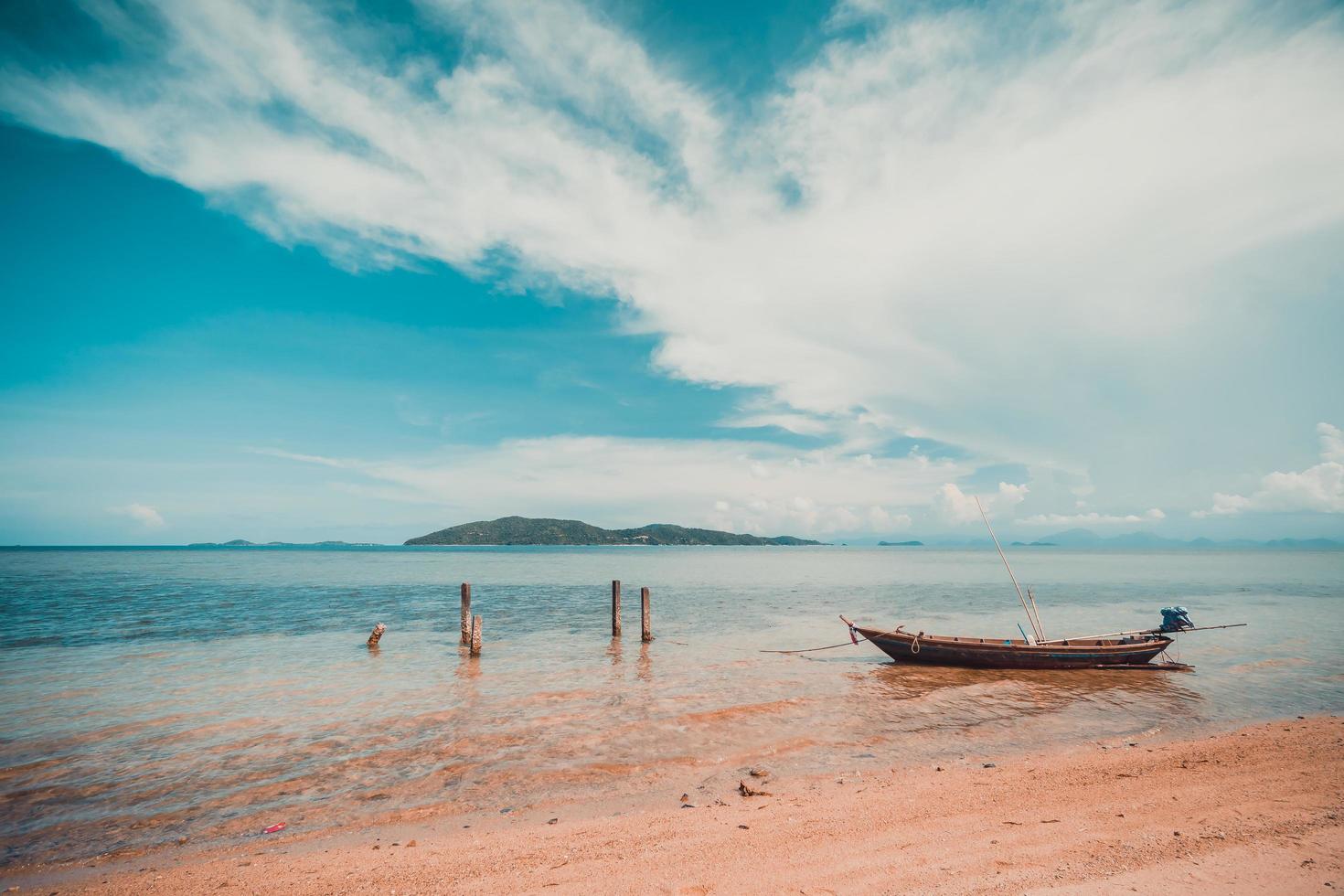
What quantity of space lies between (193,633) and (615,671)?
22275 millimetres

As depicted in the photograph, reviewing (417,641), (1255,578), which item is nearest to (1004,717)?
(417,641)

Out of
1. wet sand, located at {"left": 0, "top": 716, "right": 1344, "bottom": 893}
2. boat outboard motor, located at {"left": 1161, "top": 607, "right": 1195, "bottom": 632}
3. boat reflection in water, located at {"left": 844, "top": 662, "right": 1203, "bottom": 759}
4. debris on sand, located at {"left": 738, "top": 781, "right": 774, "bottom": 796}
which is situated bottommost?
boat reflection in water, located at {"left": 844, "top": 662, "right": 1203, "bottom": 759}

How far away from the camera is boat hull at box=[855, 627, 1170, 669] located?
20188 millimetres

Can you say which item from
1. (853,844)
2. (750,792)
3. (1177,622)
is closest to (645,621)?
(750,792)

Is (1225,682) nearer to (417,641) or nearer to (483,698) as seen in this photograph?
(483,698)

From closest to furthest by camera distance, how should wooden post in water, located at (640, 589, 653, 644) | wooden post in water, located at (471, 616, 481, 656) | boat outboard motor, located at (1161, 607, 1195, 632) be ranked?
boat outboard motor, located at (1161, 607, 1195, 632) → wooden post in water, located at (471, 616, 481, 656) → wooden post in water, located at (640, 589, 653, 644)

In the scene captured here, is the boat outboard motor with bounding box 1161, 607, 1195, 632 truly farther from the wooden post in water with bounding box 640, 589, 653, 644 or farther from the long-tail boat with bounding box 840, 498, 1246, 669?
the wooden post in water with bounding box 640, 589, 653, 644

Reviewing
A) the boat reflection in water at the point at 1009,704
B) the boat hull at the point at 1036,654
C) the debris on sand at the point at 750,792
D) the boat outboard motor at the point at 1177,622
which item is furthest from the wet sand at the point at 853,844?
the boat outboard motor at the point at 1177,622

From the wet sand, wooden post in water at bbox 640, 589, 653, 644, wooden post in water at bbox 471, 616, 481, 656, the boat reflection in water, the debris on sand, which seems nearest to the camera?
the wet sand

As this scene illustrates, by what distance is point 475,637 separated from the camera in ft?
76.8

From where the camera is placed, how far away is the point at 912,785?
963 cm

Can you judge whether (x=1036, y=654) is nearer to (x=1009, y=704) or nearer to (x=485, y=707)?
(x=1009, y=704)

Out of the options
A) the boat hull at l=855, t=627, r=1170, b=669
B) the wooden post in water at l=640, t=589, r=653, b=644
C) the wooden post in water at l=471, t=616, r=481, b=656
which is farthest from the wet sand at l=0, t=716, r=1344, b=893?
the wooden post in water at l=640, t=589, r=653, b=644

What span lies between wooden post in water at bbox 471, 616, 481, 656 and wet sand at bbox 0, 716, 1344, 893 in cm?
1461
